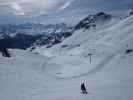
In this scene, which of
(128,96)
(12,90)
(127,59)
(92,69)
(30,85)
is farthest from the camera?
(127,59)

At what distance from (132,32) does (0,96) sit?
117m

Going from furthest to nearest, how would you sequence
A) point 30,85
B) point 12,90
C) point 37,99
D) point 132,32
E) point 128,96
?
point 132,32 < point 30,85 < point 12,90 < point 128,96 < point 37,99

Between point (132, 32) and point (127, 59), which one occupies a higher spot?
point (132, 32)

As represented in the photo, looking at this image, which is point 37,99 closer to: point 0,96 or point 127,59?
point 0,96

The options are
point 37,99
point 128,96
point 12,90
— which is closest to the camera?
point 37,99

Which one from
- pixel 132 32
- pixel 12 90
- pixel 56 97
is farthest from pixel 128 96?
pixel 132 32

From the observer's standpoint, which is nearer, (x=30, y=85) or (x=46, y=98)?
(x=46, y=98)

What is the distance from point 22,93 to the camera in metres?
20.7

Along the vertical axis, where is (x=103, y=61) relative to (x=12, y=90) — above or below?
below

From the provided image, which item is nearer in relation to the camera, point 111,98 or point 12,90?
point 111,98

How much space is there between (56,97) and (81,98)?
2.74 metres

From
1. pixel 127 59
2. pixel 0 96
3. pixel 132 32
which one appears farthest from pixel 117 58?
pixel 0 96

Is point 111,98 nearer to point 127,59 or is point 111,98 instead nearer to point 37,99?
point 37,99

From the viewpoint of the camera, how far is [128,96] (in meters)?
19.9
